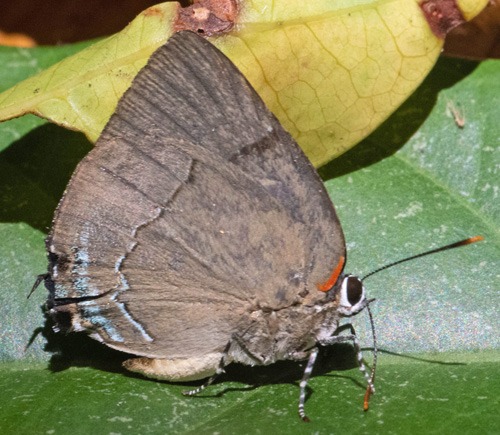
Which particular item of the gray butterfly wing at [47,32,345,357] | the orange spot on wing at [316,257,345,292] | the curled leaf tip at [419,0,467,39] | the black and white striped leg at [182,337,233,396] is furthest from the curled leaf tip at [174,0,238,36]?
the black and white striped leg at [182,337,233,396]

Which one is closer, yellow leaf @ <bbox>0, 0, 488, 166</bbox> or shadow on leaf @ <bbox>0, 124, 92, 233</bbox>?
yellow leaf @ <bbox>0, 0, 488, 166</bbox>

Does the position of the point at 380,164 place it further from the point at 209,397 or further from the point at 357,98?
the point at 209,397

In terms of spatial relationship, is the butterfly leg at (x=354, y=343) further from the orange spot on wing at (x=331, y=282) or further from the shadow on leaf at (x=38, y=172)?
the shadow on leaf at (x=38, y=172)

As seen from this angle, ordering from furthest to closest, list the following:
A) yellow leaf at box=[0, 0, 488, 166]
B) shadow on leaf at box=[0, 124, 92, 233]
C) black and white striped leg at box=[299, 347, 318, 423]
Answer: shadow on leaf at box=[0, 124, 92, 233], yellow leaf at box=[0, 0, 488, 166], black and white striped leg at box=[299, 347, 318, 423]

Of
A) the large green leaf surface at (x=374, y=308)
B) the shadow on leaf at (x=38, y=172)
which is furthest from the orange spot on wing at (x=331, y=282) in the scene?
the shadow on leaf at (x=38, y=172)

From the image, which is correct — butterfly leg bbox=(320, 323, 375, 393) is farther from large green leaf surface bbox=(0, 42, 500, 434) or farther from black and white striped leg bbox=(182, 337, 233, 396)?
black and white striped leg bbox=(182, 337, 233, 396)

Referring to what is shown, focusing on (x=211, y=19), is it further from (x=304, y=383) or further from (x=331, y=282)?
(x=304, y=383)

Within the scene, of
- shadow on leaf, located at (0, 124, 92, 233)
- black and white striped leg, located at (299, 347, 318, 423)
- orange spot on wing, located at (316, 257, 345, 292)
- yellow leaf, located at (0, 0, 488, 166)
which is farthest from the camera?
shadow on leaf, located at (0, 124, 92, 233)
